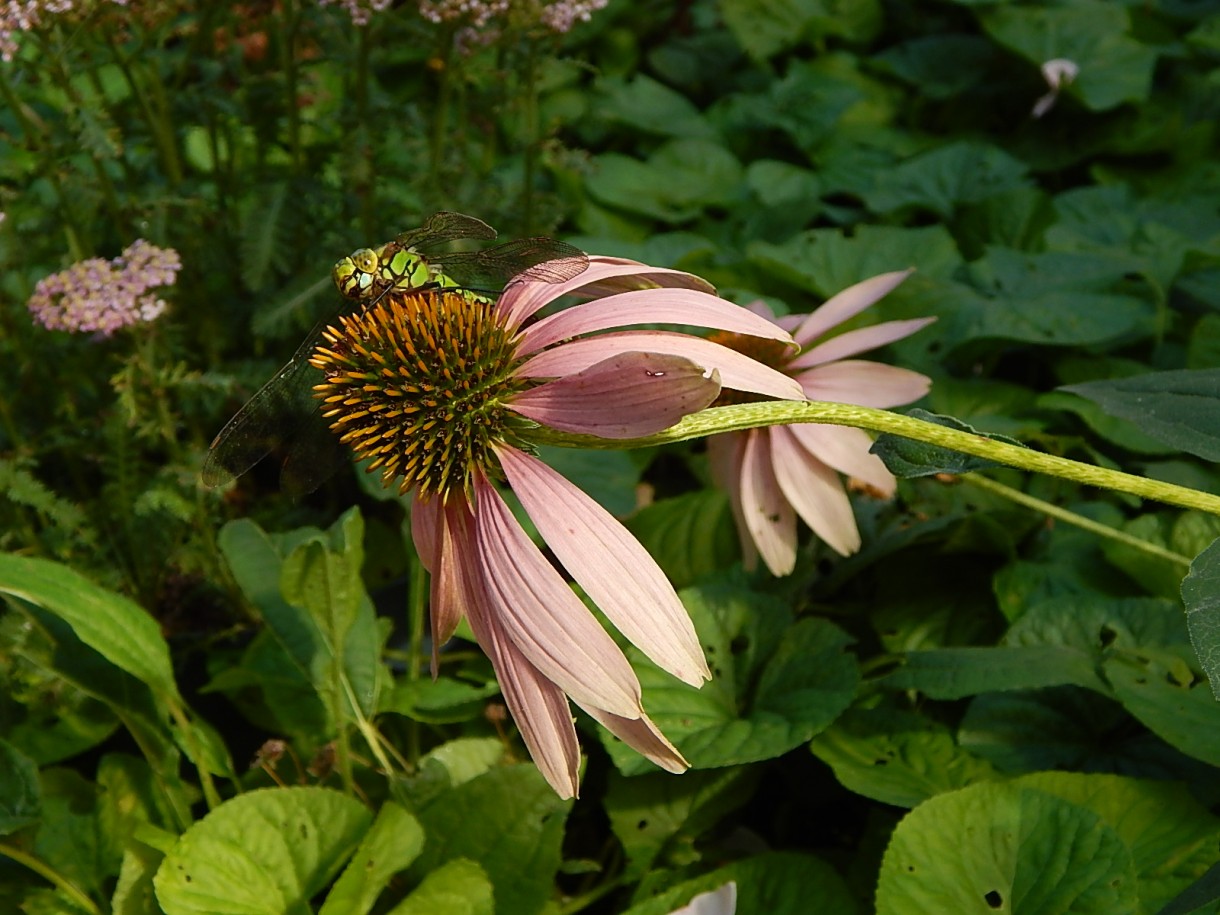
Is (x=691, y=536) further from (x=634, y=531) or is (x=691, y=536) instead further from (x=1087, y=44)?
(x=1087, y=44)

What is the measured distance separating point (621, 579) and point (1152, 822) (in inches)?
20.1

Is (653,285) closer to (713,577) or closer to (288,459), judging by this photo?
(288,459)

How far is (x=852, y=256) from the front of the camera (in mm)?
1578

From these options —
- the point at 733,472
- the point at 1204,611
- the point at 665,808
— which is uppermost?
the point at 1204,611

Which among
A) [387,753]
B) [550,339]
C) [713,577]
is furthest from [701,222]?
[550,339]

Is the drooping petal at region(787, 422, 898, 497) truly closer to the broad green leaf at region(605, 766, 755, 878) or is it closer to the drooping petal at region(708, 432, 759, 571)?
the drooping petal at region(708, 432, 759, 571)

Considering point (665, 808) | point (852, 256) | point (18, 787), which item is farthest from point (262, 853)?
point (852, 256)

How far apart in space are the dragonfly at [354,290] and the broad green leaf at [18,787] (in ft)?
1.03

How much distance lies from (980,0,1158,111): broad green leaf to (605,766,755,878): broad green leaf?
4.78ft

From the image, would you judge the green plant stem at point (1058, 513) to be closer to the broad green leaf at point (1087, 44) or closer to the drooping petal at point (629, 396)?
the drooping petal at point (629, 396)

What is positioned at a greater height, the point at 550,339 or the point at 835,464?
the point at 550,339

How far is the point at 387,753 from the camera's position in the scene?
1160 mm

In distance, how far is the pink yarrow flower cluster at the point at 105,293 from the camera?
3.81ft

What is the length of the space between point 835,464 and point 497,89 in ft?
2.86
